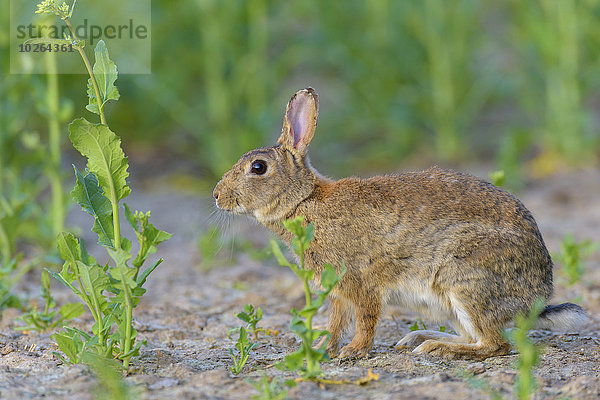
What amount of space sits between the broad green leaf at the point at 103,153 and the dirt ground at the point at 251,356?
897 mm

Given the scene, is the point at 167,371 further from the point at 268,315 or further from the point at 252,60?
the point at 252,60

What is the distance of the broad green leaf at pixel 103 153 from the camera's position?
359 cm

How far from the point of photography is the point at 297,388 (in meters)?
3.38

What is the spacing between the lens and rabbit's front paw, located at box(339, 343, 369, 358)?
4156 mm

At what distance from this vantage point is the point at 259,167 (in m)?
4.61

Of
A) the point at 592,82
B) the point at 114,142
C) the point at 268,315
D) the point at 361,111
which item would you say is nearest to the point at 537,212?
the point at 592,82

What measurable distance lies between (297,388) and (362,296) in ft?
3.12

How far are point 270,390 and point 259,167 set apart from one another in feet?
5.58

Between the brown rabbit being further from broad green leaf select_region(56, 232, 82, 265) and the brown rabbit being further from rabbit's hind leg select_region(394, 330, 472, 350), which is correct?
broad green leaf select_region(56, 232, 82, 265)

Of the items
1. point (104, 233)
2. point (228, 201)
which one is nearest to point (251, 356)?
point (228, 201)

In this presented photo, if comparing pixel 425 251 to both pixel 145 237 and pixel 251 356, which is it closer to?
pixel 251 356

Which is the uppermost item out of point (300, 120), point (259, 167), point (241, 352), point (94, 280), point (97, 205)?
point (300, 120)

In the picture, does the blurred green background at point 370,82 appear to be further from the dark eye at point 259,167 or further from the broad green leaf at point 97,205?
the broad green leaf at point 97,205

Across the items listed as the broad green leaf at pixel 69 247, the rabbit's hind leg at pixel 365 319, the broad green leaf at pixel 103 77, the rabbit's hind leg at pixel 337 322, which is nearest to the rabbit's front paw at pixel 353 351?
the rabbit's hind leg at pixel 365 319
